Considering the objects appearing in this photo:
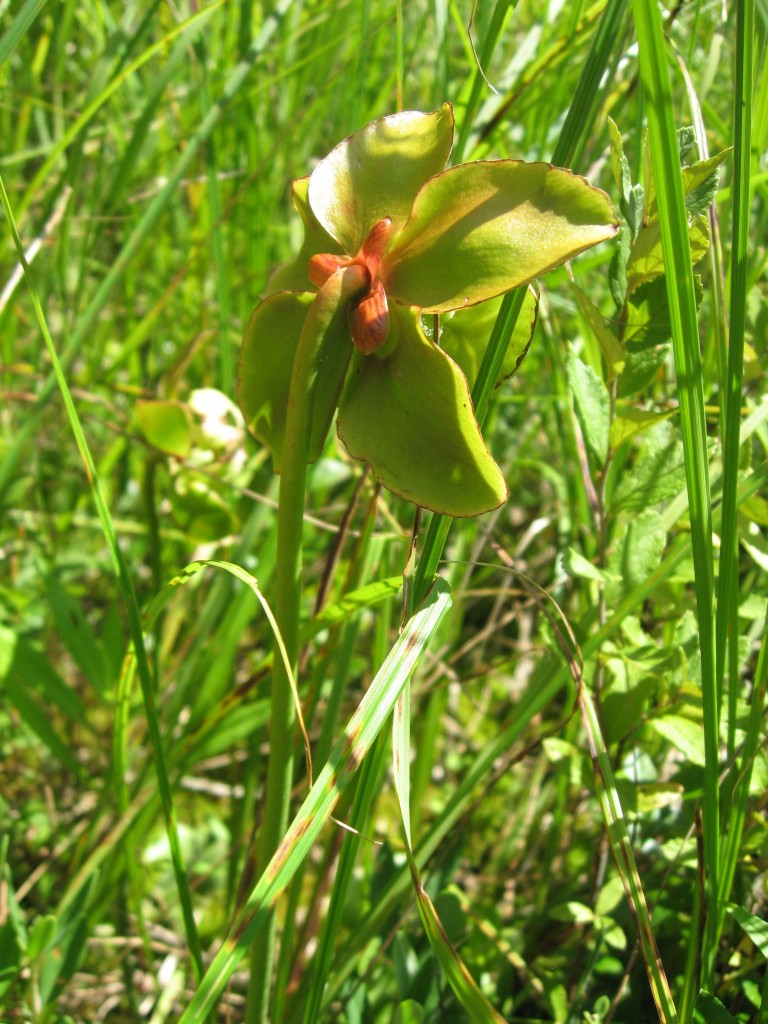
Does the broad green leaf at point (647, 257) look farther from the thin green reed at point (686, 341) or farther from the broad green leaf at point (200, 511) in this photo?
the broad green leaf at point (200, 511)

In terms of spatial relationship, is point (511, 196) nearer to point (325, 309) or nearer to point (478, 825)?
point (325, 309)

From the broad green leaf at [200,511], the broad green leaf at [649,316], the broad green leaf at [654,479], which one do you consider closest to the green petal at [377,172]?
the broad green leaf at [649,316]

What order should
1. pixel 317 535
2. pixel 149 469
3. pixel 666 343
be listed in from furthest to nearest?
1. pixel 317 535
2. pixel 149 469
3. pixel 666 343

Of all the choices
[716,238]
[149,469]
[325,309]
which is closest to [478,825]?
[149,469]

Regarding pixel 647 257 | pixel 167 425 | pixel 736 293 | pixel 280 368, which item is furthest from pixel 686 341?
pixel 167 425

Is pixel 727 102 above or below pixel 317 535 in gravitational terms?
above

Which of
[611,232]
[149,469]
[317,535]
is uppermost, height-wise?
[611,232]
